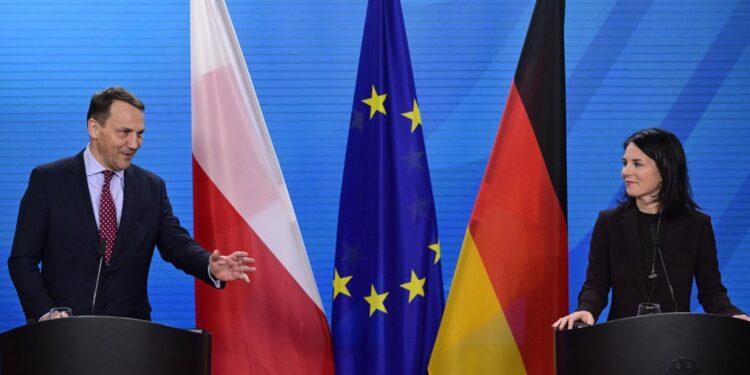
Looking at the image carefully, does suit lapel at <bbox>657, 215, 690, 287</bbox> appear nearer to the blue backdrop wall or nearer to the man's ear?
the blue backdrop wall

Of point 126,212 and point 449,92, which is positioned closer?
point 126,212

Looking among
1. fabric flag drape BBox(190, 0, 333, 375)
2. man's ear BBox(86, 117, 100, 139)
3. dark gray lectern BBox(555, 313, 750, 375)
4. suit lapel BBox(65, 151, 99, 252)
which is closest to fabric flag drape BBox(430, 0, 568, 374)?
fabric flag drape BBox(190, 0, 333, 375)

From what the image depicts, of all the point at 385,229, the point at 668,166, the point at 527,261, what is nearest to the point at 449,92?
the point at 385,229

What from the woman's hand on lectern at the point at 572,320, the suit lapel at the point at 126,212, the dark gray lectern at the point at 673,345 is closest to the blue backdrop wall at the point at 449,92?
the suit lapel at the point at 126,212

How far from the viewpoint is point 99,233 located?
3141mm

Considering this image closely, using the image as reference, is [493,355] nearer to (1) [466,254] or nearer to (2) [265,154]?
(1) [466,254]

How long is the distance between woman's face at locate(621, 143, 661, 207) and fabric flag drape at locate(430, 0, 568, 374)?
1.43 feet

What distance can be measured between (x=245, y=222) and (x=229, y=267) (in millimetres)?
604

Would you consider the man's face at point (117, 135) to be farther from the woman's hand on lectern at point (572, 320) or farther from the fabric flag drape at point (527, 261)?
the woman's hand on lectern at point (572, 320)

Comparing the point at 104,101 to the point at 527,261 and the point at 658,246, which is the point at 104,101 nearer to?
the point at 527,261

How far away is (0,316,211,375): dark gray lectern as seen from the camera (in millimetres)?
2320

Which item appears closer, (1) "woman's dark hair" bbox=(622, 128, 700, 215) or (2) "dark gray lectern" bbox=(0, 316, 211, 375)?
(2) "dark gray lectern" bbox=(0, 316, 211, 375)

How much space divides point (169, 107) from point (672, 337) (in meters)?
2.77

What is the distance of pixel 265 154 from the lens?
3666 mm
